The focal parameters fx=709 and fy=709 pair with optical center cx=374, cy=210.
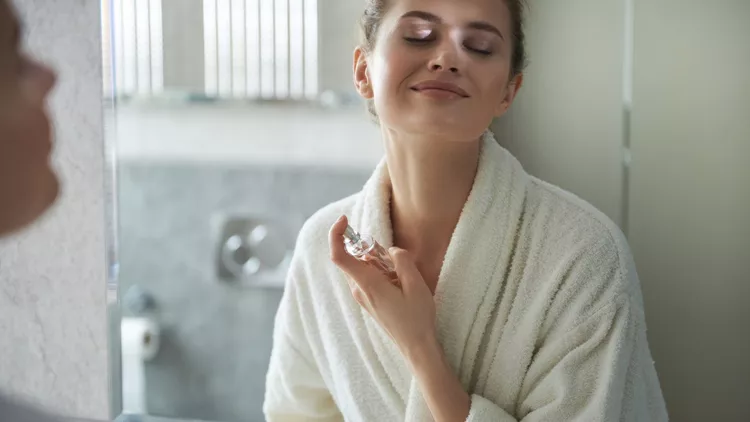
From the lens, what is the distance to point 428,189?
84 centimetres

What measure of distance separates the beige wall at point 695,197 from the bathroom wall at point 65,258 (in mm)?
690

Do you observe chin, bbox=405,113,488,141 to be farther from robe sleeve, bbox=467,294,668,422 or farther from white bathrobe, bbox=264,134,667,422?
robe sleeve, bbox=467,294,668,422

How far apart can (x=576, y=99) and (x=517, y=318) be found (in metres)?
0.25

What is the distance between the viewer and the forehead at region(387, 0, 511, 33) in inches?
29.1

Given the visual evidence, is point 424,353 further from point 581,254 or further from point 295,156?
point 295,156

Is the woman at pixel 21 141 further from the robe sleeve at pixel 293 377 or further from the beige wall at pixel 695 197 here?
the beige wall at pixel 695 197

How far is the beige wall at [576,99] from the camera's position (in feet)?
2.48

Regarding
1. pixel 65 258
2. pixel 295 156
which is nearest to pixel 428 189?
pixel 295 156

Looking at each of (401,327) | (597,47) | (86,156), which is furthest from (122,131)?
(597,47)

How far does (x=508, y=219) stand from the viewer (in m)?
0.80

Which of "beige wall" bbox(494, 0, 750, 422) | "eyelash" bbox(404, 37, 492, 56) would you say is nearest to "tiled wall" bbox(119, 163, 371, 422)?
"eyelash" bbox(404, 37, 492, 56)

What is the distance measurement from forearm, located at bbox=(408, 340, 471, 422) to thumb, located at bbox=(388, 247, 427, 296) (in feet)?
0.20

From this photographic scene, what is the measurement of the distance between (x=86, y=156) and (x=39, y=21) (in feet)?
0.59

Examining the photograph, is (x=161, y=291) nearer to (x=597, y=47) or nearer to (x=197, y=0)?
(x=197, y=0)
